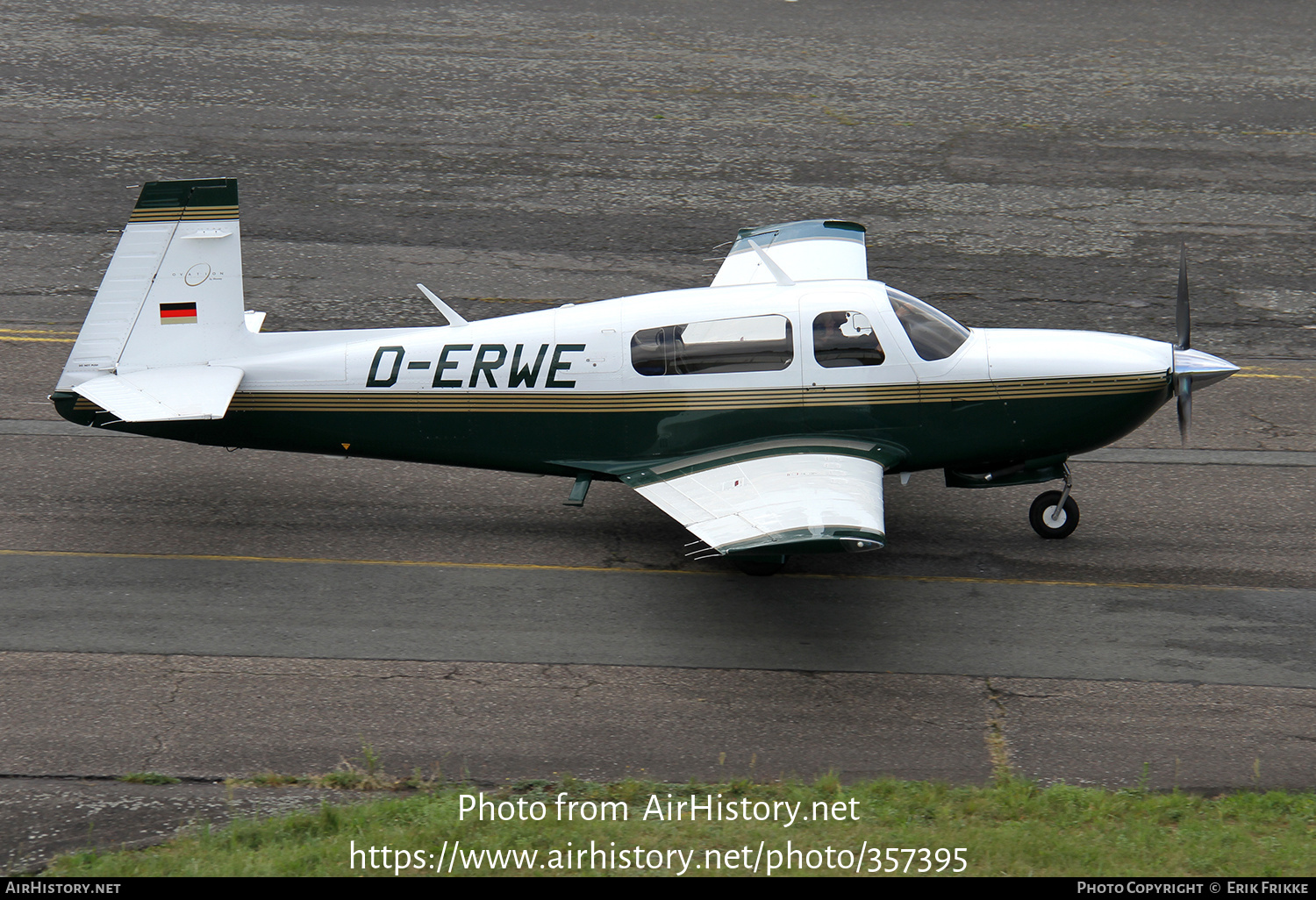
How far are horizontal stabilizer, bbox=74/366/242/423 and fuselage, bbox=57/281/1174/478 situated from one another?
0.24m

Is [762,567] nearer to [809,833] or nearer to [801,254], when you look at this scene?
[809,833]

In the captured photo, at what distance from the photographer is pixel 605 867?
724 cm

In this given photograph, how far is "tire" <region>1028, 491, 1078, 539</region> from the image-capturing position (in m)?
11.6

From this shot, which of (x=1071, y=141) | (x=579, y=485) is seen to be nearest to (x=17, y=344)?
(x=579, y=485)

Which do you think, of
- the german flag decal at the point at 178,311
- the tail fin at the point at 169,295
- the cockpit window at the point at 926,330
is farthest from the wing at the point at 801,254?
the german flag decal at the point at 178,311

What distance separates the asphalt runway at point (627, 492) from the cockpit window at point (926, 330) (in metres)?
1.90

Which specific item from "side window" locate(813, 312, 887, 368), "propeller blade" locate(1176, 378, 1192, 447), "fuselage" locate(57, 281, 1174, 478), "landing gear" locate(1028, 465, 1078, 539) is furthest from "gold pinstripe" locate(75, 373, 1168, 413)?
"landing gear" locate(1028, 465, 1078, 539)

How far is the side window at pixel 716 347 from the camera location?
10.9m

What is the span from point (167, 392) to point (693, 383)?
4657mm

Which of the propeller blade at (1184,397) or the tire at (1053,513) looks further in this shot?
the tire at (1053,513)

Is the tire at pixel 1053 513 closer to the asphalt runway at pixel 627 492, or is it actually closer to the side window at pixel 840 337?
the asphalt runway at pixel 627 492

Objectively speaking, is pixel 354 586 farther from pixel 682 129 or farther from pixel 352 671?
pixel 682 129

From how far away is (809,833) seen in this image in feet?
25.0

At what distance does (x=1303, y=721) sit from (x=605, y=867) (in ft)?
18.3
